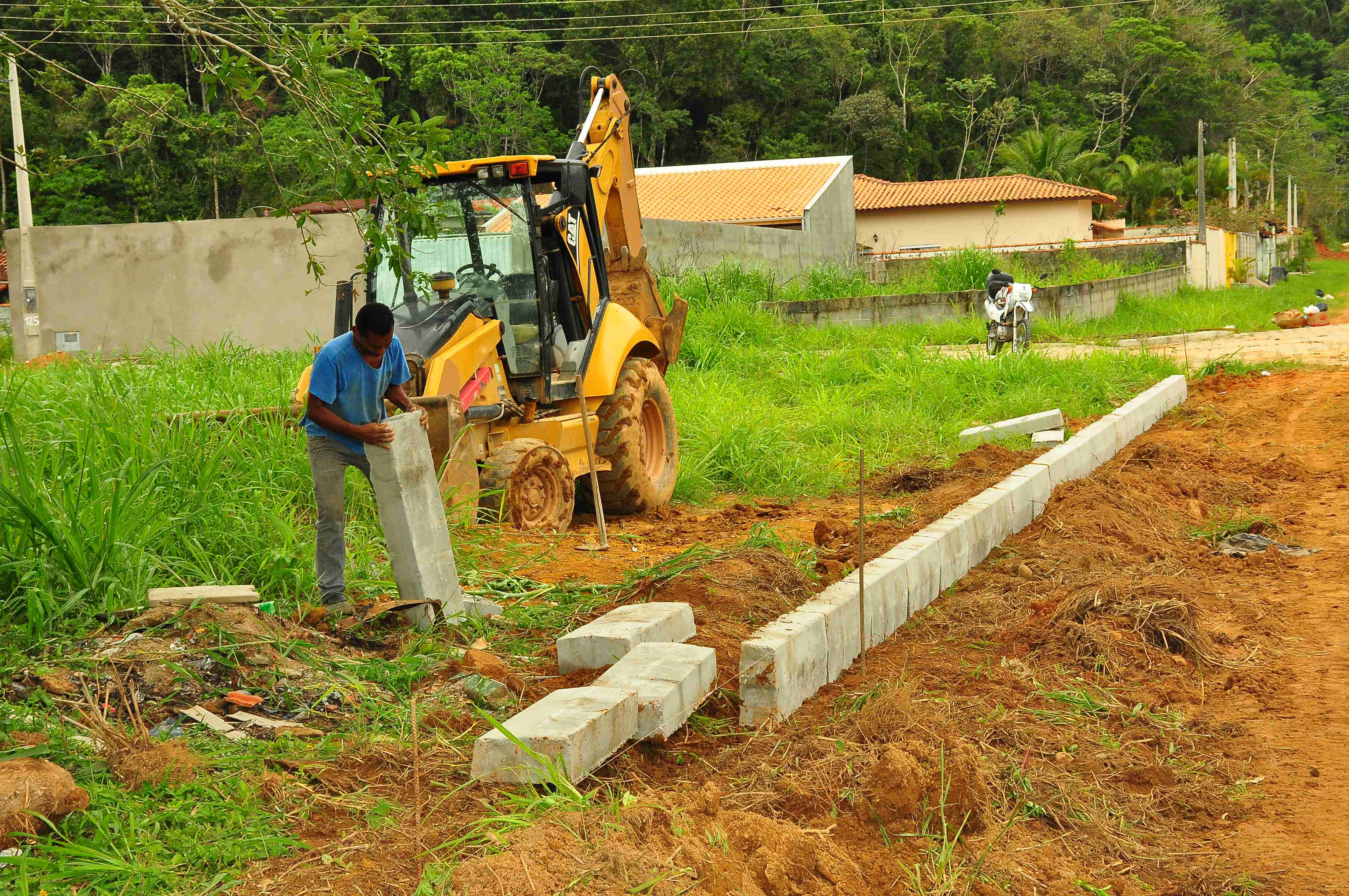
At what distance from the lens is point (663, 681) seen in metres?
4.05

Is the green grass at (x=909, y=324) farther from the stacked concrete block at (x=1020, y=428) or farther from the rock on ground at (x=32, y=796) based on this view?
the rock on ground at (x=32, y=796)

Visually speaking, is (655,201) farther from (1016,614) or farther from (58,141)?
(1016,614)

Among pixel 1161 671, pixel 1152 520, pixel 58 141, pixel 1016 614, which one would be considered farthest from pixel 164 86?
pixel 58 141

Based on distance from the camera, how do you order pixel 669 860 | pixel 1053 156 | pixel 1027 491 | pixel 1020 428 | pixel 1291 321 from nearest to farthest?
pixel 669 860, pixel 1027 491, pixel 1020 428, pixel 1291 321, pixel 1053 156

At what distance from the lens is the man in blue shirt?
5.39 metres

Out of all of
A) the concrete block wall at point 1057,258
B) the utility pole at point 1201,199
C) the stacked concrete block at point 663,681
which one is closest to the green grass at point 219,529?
the stacked concrete block at point 663,681

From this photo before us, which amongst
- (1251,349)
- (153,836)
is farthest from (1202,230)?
(153,836)

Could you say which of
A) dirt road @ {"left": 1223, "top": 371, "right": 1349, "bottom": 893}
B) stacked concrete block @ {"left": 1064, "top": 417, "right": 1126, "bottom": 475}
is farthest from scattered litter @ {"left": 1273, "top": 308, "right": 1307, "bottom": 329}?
dirt road @ {"left": 1223, "top": 371, "right": 1349, "bottom": 893}

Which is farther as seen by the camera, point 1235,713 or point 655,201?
point 655,201

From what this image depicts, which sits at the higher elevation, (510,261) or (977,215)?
(977,215)

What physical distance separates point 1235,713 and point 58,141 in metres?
45.4

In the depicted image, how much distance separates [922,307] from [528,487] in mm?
14884

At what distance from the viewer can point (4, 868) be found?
311 centimetres

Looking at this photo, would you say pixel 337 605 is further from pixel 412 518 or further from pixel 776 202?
pixel 776 202
